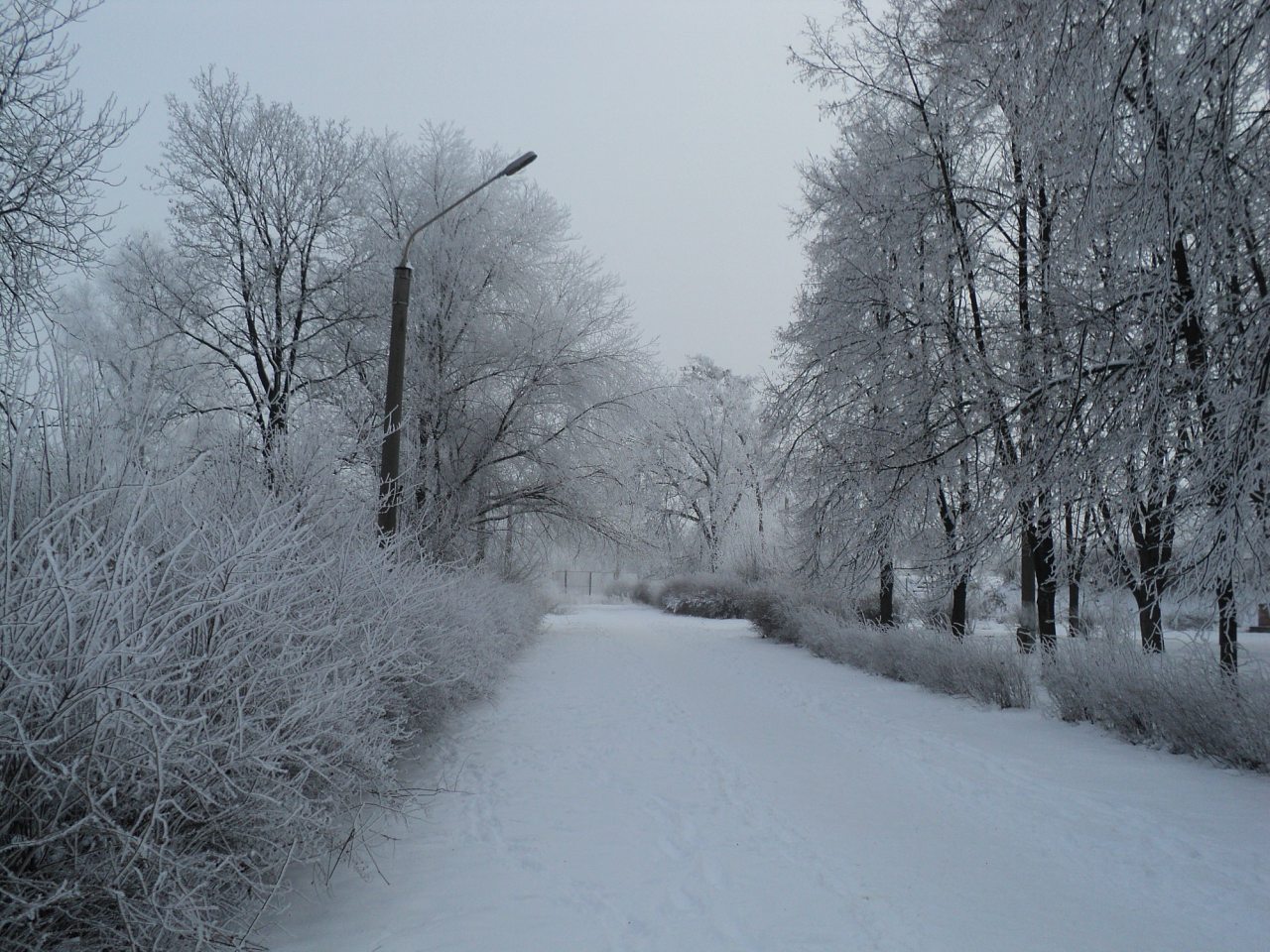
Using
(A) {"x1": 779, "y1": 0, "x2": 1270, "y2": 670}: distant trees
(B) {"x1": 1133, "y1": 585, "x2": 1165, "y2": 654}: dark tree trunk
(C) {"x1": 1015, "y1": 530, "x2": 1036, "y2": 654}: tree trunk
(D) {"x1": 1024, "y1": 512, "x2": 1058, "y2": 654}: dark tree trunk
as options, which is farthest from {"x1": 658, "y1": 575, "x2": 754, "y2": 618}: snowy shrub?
(B) {"x1": 1133, "y1": 585, "x2": 1165, "y2": 654}: dark tree trunk

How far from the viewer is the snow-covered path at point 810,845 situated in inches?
128

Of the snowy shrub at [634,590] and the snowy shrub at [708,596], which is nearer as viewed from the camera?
the snowy shrub at [708,596]

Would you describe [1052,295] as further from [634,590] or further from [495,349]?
[634,590]

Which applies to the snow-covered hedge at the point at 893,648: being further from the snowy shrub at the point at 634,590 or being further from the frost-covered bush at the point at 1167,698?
the snowy shrub at the point at 634,590

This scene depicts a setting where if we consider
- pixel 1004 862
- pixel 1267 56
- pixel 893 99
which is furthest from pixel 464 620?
pixel 893 99

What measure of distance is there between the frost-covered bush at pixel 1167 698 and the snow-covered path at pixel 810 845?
0.72ft

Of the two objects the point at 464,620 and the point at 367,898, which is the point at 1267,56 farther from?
the point at 464,620

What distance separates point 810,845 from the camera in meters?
4.29

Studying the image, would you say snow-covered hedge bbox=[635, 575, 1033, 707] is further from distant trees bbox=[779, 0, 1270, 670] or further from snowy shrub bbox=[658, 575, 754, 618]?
snowy shrub bbox=[658, 575, 754, 618]

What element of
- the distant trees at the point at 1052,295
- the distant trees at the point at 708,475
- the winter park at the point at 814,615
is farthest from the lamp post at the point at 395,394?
the distant trees at the point at 708,475

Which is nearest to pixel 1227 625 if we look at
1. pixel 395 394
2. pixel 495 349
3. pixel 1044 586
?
pixel 1044 586

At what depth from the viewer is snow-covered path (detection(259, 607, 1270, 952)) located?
326 cm

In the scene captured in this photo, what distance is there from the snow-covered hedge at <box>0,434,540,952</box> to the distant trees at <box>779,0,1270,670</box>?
583 cm

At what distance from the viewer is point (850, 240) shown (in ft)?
40.8
